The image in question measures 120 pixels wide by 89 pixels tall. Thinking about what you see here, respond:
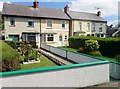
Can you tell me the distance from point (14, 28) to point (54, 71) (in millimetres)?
21749

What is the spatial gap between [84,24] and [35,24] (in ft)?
41.4

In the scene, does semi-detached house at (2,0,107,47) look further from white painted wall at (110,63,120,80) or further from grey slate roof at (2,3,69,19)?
white painted wall at (110,63,120,80)

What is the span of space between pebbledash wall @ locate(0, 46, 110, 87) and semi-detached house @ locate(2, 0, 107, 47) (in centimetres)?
1962

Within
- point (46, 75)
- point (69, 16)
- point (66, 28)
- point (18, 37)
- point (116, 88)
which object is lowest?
point (116, 88)

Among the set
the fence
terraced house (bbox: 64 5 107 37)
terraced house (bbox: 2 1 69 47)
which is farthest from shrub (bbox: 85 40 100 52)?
terraced house (bbox: 64 5 107 37)

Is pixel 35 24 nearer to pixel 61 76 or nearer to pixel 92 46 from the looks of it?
pixel 92 46

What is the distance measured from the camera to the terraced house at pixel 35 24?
26.4 m

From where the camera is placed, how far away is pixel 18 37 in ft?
88.4

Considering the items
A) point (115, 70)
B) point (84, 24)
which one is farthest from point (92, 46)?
point (84, 24)

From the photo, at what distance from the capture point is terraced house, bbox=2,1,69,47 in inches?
1039

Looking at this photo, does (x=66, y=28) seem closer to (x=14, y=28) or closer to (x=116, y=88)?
(x=14, y=28)

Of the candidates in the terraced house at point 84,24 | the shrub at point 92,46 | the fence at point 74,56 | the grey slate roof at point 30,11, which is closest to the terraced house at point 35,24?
the grey slate roof at point 30,11

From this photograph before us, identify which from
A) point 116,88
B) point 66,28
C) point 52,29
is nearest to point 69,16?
point 66,28

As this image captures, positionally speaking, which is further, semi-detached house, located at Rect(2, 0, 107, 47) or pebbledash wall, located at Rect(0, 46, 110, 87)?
semi-detached house, located at Rect(2, 0, 107, 47)
